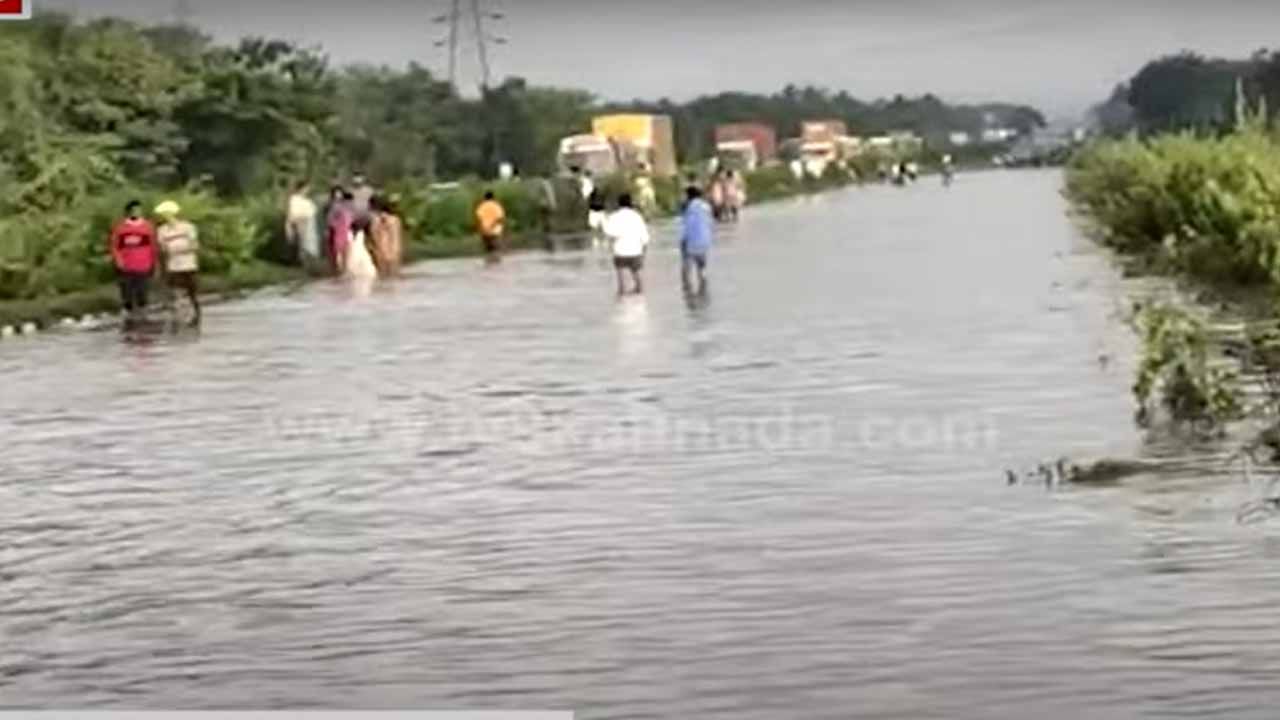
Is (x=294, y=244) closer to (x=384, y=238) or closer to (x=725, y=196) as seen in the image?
(x=384, y=238)

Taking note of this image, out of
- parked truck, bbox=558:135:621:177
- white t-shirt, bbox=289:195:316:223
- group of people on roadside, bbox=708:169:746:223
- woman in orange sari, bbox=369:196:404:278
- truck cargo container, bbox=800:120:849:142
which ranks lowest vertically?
truck cargo container, bbox=800:120:849:142

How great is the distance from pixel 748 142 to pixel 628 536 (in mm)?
101838

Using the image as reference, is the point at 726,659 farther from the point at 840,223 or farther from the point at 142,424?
the point at 840,223

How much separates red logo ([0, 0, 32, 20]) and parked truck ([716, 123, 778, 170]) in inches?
3848

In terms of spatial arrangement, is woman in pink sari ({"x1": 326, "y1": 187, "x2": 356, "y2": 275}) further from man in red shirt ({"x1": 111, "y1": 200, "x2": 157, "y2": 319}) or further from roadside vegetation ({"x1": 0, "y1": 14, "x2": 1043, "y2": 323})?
Result: man in red shirt ({"x1": 111, "y1": 200, "x2": 157, "y2": 319})

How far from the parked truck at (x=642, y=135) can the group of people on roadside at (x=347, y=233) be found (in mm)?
38352

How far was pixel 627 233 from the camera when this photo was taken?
29625 mm

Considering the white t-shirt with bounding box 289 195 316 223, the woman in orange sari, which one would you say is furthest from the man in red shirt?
the white t-shirt with bounding box 289 195 316 223

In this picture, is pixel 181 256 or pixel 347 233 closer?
pixel 181 256

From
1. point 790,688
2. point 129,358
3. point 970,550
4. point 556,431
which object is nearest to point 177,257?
point 129,358

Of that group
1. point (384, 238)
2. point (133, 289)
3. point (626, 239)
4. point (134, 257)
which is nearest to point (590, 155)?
point (384, 238)

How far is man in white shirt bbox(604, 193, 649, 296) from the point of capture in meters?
29.4

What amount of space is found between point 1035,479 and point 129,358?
40.4 feet

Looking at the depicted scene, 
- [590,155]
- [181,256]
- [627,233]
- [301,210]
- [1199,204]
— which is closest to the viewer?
[1199,204]
